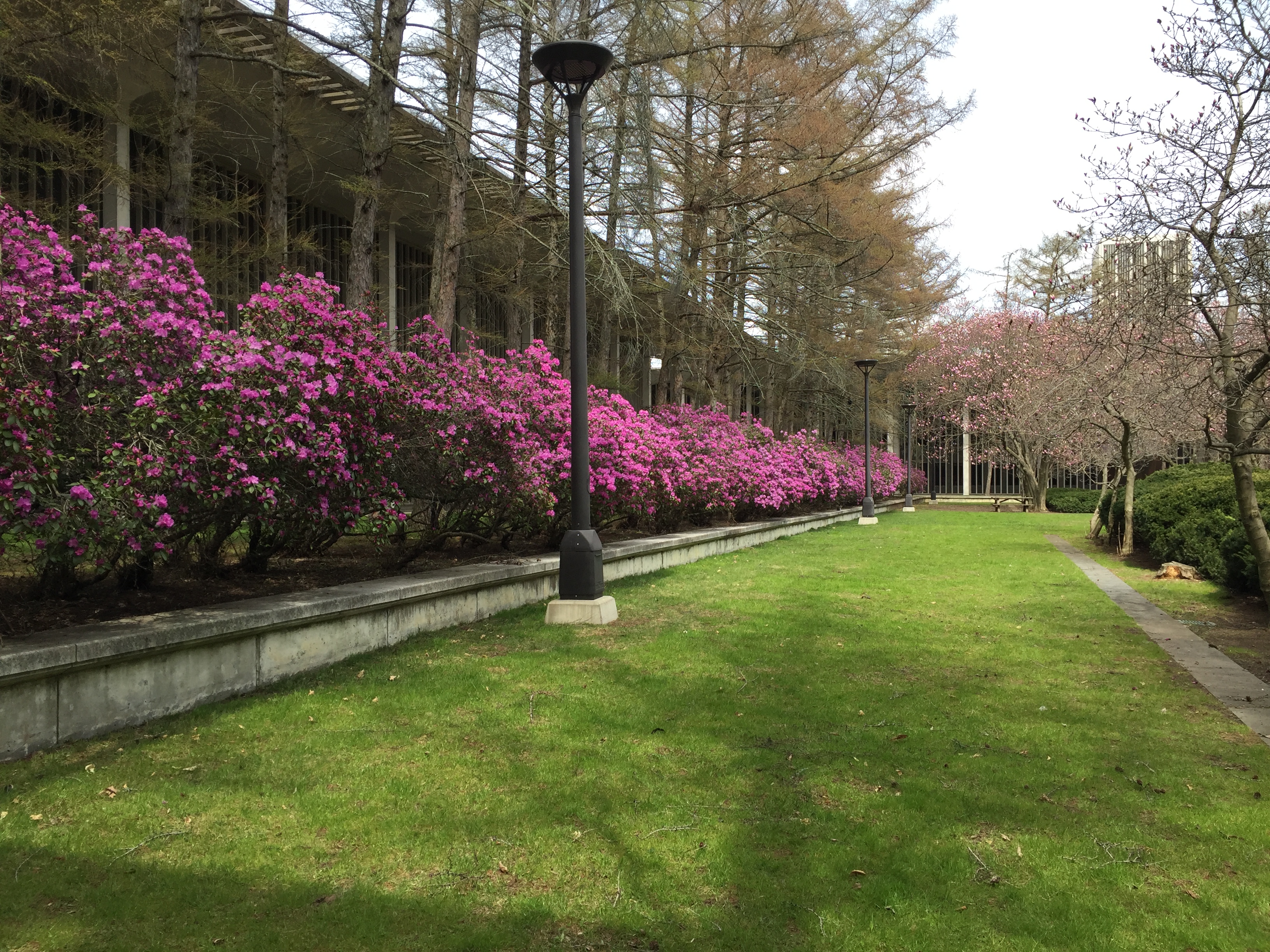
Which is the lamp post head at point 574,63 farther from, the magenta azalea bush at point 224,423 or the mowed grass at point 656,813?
the mowed grass at point 656,813

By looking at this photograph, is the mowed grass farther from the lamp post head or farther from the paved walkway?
the lamp post head

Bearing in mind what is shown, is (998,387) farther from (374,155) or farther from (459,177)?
(374,155)

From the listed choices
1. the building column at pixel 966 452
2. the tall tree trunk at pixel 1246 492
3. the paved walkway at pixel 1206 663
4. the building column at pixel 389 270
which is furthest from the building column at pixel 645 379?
the building column at pixel 966 452

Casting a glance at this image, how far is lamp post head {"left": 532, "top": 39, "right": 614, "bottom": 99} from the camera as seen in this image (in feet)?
22.3

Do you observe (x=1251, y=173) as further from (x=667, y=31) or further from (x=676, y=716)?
(x=667, y=31)

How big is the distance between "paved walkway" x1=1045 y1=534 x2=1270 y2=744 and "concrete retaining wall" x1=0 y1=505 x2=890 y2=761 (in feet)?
17.1

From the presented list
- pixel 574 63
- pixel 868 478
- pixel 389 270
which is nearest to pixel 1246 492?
pixel 574 63

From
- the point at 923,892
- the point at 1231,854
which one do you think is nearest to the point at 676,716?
the point at 923,892

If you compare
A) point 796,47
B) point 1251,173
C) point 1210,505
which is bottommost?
point 1210,505

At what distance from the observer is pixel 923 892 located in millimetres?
2773

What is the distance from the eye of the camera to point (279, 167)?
1165 cm

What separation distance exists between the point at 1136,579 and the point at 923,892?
10043mm

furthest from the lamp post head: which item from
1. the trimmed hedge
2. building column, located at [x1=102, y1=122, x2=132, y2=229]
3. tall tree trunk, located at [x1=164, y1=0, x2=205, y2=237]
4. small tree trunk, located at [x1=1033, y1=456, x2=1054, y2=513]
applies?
small tree trunk, located at [x1=1033, y1=456, x2=1054, y2=513]

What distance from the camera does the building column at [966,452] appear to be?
1384 inches
